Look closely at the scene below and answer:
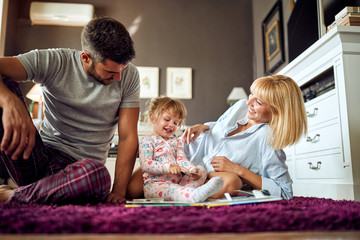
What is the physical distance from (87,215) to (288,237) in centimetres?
43

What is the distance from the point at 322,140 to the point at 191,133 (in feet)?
2.47

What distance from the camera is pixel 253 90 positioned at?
1389 millimetres

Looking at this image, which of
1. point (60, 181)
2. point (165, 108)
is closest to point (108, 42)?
point (165, 108)

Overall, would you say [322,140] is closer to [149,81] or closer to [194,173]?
[194,173]

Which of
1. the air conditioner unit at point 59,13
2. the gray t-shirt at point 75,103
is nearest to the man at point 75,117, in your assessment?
the gray t-shirt at point 75,103

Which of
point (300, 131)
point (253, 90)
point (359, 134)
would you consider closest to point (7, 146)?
point (253, 90)

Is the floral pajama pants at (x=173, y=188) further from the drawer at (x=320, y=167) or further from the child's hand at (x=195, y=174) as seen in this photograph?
the drawer at (x=320, y=167)

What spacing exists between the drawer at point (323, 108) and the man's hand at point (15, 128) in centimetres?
138

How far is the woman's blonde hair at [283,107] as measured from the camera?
1.28 meters

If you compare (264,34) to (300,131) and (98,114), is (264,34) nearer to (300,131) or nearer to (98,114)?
(300,131)

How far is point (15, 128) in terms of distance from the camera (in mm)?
901

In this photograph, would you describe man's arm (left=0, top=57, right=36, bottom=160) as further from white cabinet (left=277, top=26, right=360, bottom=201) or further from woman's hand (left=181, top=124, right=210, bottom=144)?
white cabinet (left=277, top=26, right=360, bottom=201)

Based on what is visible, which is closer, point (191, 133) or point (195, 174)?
point (195, 174)

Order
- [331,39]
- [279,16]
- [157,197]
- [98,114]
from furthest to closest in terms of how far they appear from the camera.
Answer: [279,16], [331,39], [98,114], [157,197]
